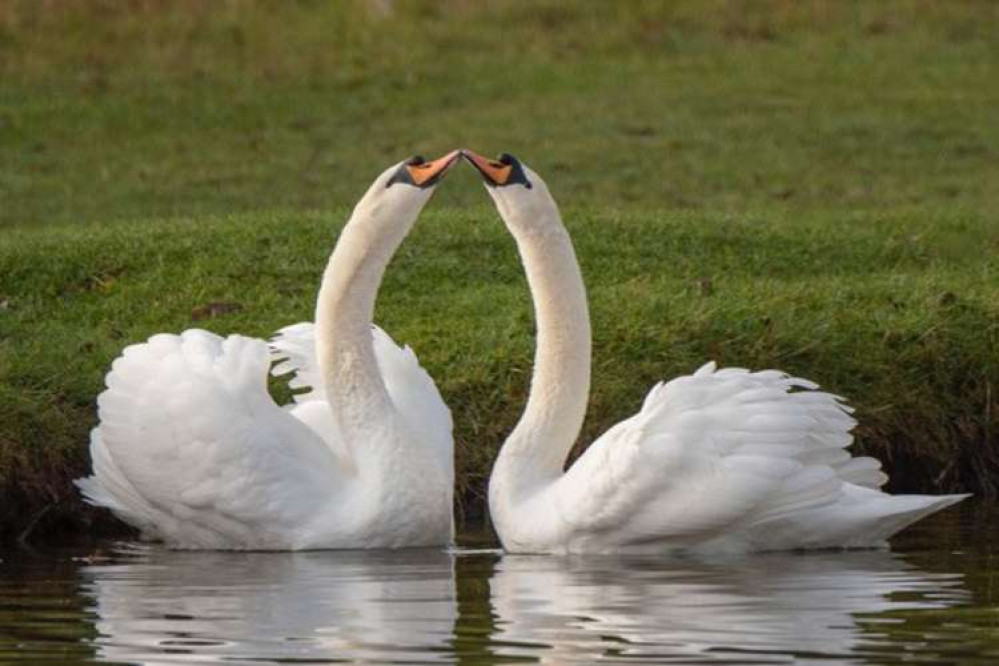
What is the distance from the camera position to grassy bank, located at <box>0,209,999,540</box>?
1016cm

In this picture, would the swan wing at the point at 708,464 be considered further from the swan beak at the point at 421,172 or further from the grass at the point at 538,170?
the grass at the point at 538,170

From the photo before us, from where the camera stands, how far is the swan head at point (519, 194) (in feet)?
28.6

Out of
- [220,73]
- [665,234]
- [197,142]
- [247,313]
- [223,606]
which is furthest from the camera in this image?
[220,73]

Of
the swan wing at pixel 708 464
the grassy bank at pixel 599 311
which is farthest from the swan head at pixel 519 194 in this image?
the grassy bank at pixel 599 311

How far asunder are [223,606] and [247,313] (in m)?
4.32

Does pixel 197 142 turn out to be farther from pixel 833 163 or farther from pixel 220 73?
pixel 833 163

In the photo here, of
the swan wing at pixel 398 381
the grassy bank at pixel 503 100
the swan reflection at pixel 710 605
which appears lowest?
the swan reflection at pixel 710 605

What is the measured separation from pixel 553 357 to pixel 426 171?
2.82ft

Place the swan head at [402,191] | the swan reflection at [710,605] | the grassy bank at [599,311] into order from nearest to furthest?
the swan reflection at [710,605] → the swan head at [402,191] → the grassy bank at [599,311]

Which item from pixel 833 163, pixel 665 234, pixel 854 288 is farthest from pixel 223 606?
pixel 833 163

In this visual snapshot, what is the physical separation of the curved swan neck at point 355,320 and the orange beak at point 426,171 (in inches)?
7.1

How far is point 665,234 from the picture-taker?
13.1 m

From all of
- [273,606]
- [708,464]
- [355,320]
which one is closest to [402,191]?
[355,320]

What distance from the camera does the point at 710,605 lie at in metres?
7.19
